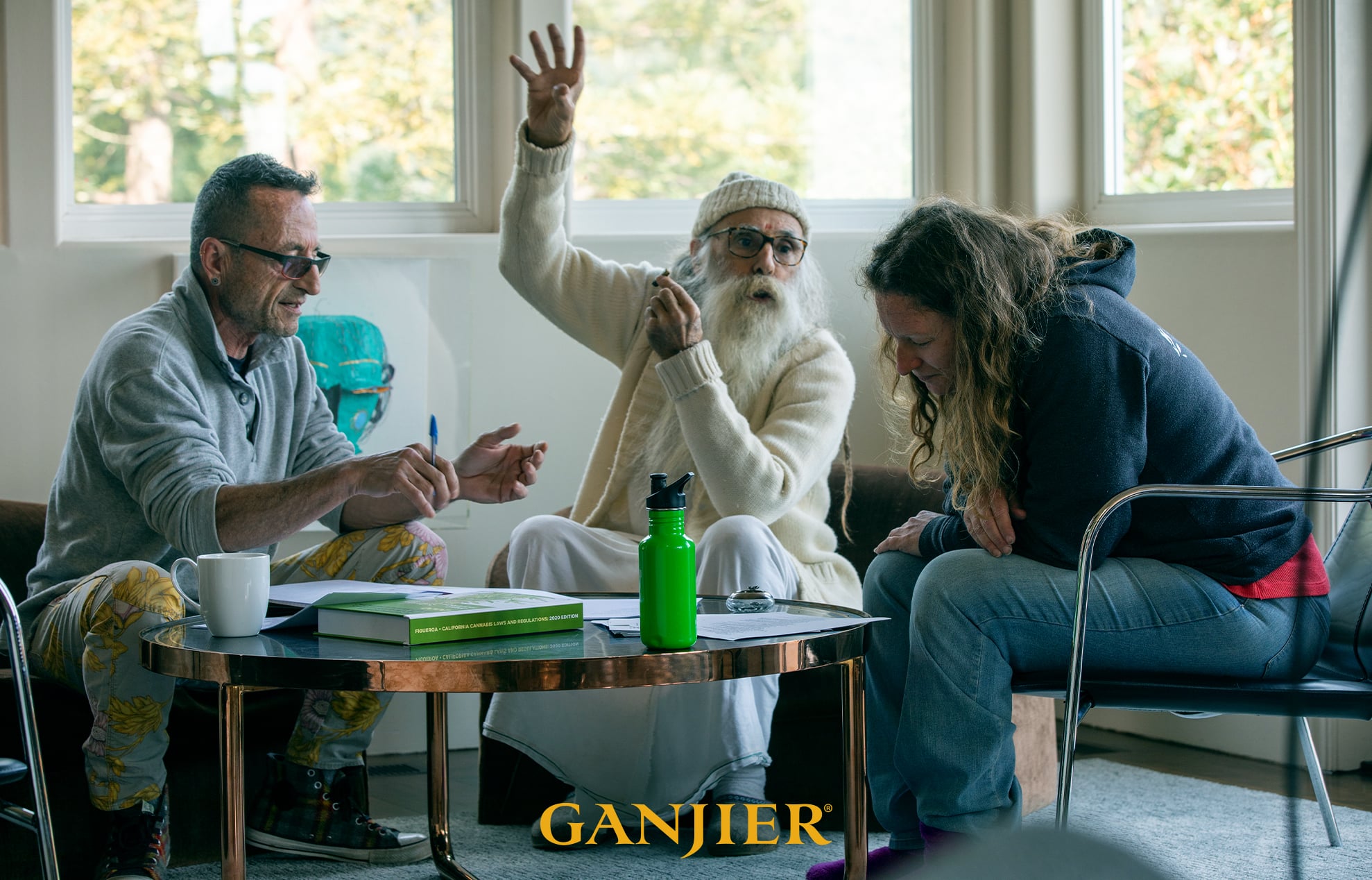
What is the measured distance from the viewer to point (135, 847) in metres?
1.85

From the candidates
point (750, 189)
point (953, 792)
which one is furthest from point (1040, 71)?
point (953, 792)

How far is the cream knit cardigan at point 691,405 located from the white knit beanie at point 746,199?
0.22 m

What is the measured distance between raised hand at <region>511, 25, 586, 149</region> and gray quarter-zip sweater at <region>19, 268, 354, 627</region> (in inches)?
31.5

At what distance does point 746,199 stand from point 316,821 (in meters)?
1.52

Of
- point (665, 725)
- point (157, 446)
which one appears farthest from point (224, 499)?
point (665, 725)

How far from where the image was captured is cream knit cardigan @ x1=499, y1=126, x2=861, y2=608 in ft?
8.22

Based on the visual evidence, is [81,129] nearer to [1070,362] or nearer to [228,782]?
[228,782]

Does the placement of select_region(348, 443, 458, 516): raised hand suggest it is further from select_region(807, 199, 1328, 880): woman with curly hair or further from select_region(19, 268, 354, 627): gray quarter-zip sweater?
select_region(807, 199, 1328, 880): woman with curly hair

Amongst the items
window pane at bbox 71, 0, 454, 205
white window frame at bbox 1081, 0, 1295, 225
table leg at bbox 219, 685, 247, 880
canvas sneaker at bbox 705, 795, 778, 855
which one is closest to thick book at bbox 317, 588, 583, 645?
table leg at bbox 219, 685, 247, 880

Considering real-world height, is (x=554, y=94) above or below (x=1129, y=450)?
above

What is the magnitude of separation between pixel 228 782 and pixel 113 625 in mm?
514

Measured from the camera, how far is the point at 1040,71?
3.43m

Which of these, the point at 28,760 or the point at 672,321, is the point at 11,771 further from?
the point at 672,321

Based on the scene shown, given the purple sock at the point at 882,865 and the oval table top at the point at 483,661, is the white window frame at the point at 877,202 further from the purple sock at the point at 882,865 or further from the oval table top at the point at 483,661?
the oval table top at the point at 483,661
